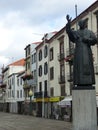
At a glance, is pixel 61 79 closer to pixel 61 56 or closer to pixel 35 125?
pixel 61 56

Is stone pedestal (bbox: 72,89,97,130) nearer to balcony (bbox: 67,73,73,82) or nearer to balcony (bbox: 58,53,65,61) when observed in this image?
balcony (bbox: 67,73,73,82)

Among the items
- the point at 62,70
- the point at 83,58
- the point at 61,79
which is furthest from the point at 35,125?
the point at 83,58

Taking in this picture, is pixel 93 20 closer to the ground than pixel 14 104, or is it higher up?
higher up

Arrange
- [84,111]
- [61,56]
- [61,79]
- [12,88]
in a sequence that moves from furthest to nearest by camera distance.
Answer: [12,88]
[61,56]
[61,79]
[84,111]

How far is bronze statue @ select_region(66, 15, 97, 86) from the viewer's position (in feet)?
38.9

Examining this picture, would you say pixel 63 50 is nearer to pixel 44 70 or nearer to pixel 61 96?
pixel 61 96

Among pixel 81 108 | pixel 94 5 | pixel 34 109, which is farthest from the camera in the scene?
pixel 34 109

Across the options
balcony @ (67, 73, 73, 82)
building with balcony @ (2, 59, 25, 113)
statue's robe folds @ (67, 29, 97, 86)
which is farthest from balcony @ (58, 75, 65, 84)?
statue's robe folds @ (67, 29, 97, 86)

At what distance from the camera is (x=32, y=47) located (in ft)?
260

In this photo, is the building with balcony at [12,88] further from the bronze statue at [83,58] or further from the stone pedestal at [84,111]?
the stone pedestal at [84,111]

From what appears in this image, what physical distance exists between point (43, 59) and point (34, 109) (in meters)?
12.1

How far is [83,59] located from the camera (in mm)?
11922

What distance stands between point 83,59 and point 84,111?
5.18 feet

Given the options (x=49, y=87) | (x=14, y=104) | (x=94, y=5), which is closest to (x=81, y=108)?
(x=94, y=5)
